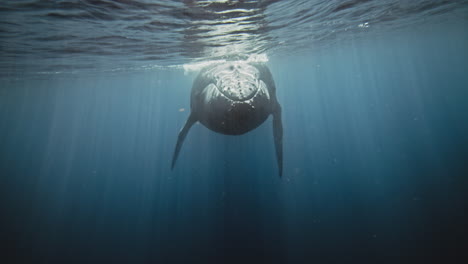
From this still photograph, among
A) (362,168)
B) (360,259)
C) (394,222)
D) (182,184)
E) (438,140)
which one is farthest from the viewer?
(438,140)

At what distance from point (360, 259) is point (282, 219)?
4.56m

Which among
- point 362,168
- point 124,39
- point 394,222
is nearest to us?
point 124,39

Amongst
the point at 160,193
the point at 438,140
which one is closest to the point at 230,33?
the point at 160,193

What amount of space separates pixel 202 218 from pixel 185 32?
11.0 meters

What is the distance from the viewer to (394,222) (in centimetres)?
1359

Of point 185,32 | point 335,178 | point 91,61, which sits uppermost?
point 91,61

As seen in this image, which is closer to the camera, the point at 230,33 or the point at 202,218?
the point at 230,33

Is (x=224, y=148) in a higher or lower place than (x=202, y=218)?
higher

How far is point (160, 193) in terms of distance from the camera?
81.8 feet

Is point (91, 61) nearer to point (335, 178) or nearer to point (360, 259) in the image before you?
point (360, 259)

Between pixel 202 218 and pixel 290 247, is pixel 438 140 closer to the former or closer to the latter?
pixel 290 247

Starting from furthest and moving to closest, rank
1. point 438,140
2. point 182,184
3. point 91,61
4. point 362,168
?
point 438,140, point 362,168, point 182,184, point 91,61

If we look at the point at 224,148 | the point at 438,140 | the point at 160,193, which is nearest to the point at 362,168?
the point at 438,140

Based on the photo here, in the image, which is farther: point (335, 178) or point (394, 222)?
point (335, 178)
